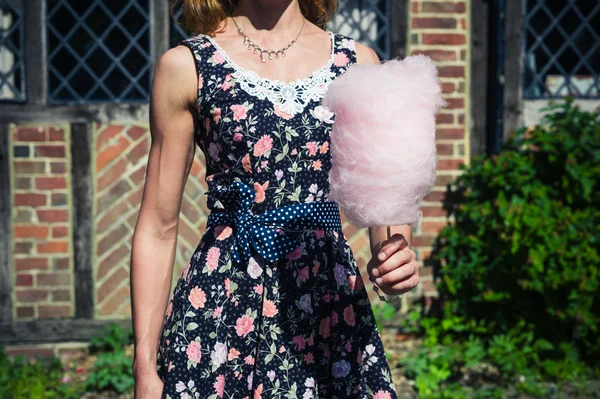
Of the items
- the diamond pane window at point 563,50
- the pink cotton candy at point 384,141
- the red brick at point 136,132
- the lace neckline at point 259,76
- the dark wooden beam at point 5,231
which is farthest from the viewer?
the diamond pane window at point 563,50

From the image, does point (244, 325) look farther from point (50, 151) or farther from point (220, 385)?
point (50, 151)

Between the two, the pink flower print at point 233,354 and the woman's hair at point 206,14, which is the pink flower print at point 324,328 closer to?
the pink flower print at point 233,354

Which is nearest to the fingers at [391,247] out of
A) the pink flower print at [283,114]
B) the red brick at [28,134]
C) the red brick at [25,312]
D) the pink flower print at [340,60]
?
the pink flower print at [283,114]

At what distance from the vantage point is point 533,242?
4695 millimetres

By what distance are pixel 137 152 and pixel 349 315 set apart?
3.62 metres

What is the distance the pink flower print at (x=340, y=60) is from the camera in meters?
1.95

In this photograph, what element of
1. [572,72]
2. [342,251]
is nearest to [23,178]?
[342,251]

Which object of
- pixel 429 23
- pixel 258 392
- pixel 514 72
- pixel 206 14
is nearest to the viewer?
pixel 258 392

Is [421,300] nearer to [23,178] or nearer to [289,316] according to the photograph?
[23,178]

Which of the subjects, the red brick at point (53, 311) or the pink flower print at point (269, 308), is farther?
the red brick at point (53, 311)

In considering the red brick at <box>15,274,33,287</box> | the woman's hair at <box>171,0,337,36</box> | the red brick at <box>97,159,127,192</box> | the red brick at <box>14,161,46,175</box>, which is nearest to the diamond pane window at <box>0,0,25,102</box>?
the red brick at <box>14,161,46,175</box>

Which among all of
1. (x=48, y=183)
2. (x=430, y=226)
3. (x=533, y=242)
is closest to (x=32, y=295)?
(x=48, y=183)

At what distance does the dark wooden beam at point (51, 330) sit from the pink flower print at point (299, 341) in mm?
3683

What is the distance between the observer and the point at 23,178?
5086 mm
